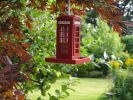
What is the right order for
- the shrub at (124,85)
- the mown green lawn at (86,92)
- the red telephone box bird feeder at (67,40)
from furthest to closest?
the mown green lawn at (86,92), the shrub at (124,85), the red telephone box bird feeder at (67,40)

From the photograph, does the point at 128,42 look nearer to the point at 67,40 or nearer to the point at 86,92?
the point at 86,92

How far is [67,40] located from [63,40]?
1.8 inches

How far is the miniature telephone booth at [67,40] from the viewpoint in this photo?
7.88 feet

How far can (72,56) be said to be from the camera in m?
2.39

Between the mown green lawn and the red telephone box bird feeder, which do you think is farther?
the mown green lawn

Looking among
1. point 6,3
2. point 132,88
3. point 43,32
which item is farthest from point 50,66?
point 132,88

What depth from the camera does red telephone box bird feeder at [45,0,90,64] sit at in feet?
7.88

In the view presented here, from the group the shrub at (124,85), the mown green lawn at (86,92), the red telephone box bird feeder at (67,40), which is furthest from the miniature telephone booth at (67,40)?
the mown green lawn at (86,92)

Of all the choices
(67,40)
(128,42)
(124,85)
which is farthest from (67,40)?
(128,42)

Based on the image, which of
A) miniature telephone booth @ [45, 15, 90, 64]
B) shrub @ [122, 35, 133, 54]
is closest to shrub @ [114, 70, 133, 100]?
miniature telephone booth @ [45, 15, 90, 64]

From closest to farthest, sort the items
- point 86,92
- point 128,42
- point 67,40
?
point 67,40 < point 86,92 < point 128,42

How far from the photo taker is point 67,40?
97.3 inches

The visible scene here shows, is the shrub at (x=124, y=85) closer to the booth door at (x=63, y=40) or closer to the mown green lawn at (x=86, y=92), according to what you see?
the mown green lawn at (x=86, y=92)

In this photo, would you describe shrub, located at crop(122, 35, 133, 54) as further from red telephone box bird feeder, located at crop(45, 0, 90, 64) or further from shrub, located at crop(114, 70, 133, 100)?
red telephone box bird feeder, located at crop(45, 0, 90, 64)
